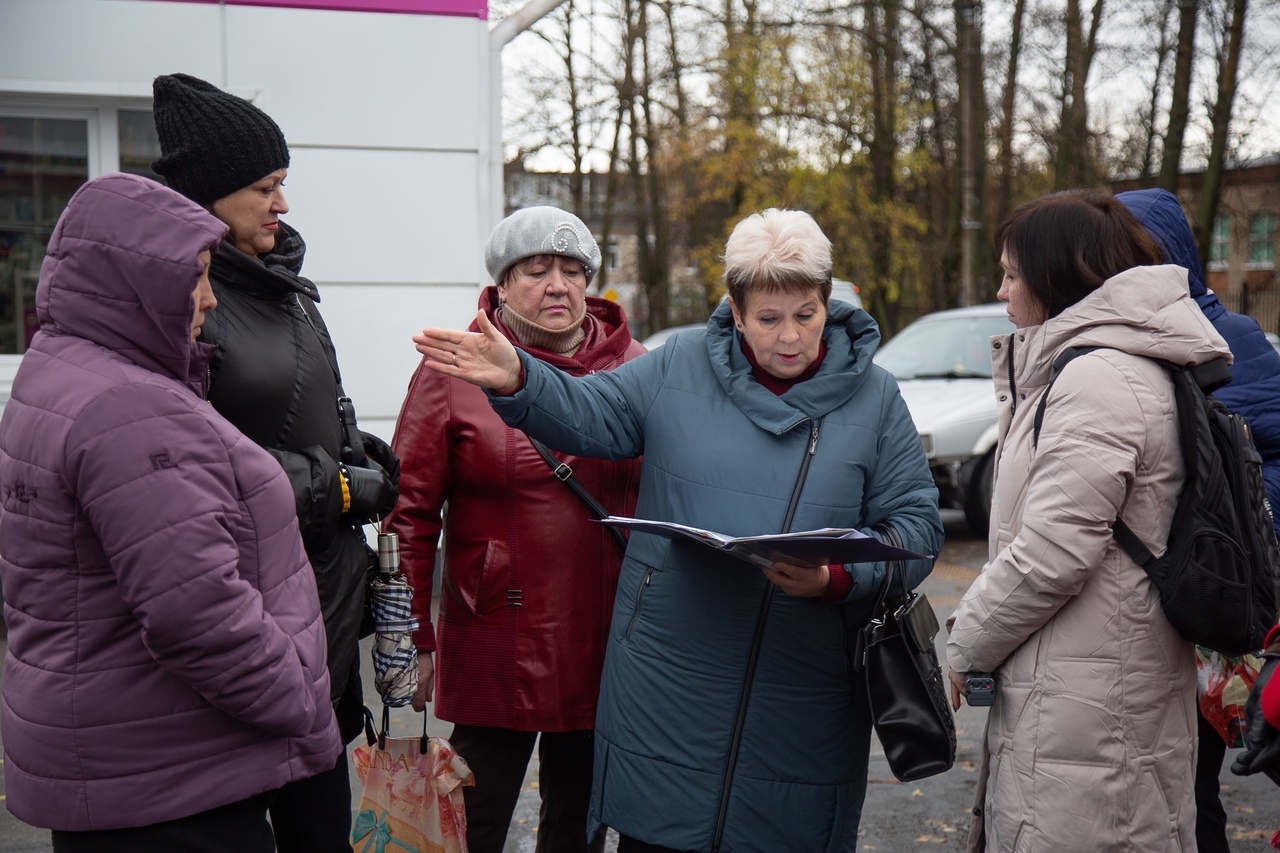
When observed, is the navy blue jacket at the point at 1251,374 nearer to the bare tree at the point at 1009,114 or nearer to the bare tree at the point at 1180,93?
the bare tree at the point at 1180,93

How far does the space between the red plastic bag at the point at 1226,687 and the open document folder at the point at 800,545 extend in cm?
116

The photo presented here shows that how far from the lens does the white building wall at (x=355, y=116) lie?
6.54m

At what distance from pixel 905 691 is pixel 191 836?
54.8 inches

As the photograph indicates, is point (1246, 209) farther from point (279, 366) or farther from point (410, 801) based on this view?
point (279, 366)

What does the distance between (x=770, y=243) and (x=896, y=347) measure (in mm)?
8654

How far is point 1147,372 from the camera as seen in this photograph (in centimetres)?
251

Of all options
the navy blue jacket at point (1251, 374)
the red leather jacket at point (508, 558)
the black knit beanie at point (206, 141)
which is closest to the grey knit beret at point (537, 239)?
the red leather jacket at point (508, 558)

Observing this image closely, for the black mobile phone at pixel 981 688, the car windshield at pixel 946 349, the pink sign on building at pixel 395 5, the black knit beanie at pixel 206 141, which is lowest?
the black mobile phone at pixel 981 688

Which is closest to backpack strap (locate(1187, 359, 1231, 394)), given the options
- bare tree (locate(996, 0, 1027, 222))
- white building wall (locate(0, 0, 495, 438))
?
white building wall (locate(0, 0, 495, 438))

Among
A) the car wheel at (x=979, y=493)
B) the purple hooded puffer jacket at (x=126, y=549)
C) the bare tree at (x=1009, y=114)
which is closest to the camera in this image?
the purple hooded puffer jacket at (x=126, y=549)

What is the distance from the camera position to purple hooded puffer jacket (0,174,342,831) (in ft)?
6.31

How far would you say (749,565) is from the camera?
2.69 m

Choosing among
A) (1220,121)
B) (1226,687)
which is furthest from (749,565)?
(1220,121)

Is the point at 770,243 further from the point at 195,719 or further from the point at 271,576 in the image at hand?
the point at 195,719
